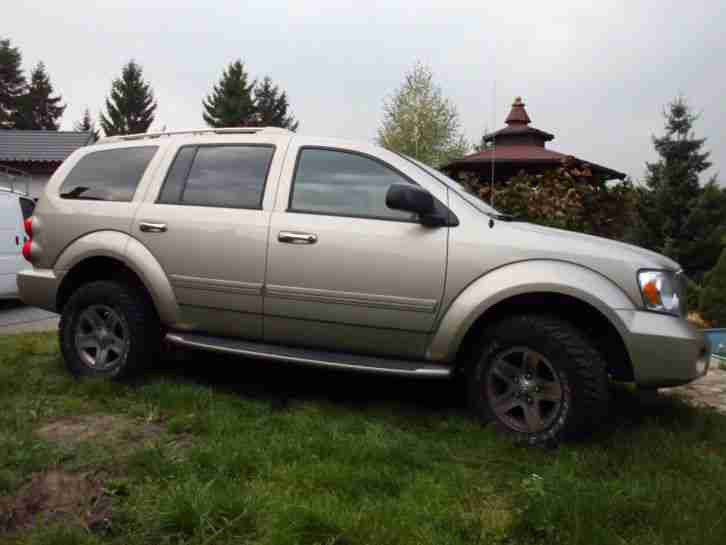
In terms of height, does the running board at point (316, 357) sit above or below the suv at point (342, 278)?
below

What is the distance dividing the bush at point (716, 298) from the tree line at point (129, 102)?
40.3 metres

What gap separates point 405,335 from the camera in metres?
3.66

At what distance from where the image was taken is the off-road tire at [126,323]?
4223 mm

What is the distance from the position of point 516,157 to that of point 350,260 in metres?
12.8

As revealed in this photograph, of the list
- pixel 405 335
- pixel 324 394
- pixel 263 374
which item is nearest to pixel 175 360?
pixel 263 374

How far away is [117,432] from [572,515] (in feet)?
7.91

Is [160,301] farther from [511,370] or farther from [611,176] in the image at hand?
[611,176]

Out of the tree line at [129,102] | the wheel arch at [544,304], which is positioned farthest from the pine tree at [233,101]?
the wheel arch at [544,304]

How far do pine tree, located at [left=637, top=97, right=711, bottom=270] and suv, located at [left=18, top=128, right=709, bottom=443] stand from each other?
1398 cm

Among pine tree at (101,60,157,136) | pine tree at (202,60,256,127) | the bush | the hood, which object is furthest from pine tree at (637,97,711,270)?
pine tree at (101,60,157,136)

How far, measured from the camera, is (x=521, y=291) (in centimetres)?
342

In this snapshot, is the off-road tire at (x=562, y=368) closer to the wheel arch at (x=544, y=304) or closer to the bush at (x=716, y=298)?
the wheel arch at (x=544, y=304)

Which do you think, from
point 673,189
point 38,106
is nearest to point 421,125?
point 673,189

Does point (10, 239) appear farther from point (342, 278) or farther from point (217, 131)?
point (342, 278)
